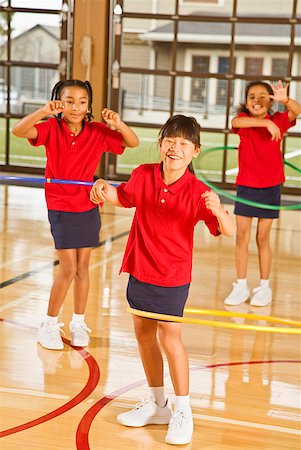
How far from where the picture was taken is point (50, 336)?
403 cm

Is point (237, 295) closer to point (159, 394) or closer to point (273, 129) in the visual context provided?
point (273, 129)

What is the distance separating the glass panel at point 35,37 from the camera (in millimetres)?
10281

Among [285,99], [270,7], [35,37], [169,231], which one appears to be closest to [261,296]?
[285,99]

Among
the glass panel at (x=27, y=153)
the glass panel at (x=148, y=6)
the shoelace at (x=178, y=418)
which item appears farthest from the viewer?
the glass panel at (x=27, y=153)

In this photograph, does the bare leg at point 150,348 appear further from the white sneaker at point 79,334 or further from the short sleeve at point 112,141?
the short sleeve at point 112,141

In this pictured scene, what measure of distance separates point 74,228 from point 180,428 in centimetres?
123

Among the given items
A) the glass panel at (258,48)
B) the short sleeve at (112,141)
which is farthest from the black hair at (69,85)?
the glass panel at (258,48)

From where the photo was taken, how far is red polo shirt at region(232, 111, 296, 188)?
4.96 metres

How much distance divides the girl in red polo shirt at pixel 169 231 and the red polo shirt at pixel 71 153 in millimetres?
919

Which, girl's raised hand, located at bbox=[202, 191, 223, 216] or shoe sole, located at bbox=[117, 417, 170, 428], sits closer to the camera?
girl's raised hand, located at bbox=[202, 191, 223, 216]

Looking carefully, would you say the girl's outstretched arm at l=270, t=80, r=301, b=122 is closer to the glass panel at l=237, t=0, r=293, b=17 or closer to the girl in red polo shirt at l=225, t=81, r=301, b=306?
the girl in red polo shirt at l=225, t=81, r=301, b=306

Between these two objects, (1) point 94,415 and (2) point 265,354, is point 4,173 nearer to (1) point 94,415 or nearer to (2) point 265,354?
(2) point 265,354

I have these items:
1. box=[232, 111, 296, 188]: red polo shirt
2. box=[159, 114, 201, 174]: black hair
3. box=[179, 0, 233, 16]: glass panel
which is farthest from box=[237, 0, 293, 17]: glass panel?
box=[159, 114, 201, 174]: black hair

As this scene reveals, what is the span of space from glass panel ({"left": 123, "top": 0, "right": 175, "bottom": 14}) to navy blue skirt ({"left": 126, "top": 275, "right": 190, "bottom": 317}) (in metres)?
7.11
